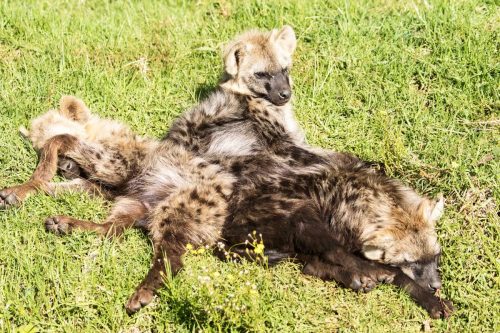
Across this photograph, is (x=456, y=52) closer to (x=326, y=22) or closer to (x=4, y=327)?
(x=326, y=22)

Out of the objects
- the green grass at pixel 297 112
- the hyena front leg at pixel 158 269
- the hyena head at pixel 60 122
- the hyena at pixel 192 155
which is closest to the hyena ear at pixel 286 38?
the hyena at pixel 192 155

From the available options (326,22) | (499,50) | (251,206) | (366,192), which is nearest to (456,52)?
(499,50)

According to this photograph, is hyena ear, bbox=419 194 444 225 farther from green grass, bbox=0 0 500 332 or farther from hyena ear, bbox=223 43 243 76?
hyena ear, bbox=223 43 243 76

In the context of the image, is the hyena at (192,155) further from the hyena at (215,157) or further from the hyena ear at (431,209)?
the hyena ear at (431,209)

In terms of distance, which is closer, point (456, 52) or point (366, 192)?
point (366, 192)

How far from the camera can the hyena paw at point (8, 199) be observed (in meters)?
4.84

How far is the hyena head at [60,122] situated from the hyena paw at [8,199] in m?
0.55

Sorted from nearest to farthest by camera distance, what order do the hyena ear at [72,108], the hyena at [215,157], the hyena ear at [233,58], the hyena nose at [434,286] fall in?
the hyena nose at [434,286], the hyena at [215,157], the hyena ear at [72,108], the hyena ear at [233,58]

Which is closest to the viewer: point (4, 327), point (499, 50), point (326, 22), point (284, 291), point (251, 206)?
point (4, 327)

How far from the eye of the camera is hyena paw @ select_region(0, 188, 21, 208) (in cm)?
Result: 484

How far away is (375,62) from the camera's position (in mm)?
5855

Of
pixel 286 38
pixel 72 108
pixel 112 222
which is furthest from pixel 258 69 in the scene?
pixel 112 222

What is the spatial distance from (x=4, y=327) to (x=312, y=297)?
1.87m

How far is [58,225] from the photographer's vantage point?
4.68 meters
